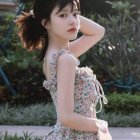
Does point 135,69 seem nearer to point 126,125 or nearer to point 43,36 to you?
point 126,125

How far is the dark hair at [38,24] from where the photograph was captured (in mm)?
2596

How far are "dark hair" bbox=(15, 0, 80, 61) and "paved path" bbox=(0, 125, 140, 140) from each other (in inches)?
161

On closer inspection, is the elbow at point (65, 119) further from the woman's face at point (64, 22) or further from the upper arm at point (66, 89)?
the woman's face at point (64, 22)

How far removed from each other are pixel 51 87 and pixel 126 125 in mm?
5450

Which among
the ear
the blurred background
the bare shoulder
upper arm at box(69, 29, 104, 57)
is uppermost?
the ear

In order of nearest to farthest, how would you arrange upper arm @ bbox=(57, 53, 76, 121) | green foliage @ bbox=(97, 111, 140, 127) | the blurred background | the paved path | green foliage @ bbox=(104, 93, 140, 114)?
upper arm @ bbox=(57, 53, 76, 121) → the paved path → green foliage @ bbox=(97, 111, 140, 127) → green foliage @ bbox=(104, 93, 140, 114) → the blurred background

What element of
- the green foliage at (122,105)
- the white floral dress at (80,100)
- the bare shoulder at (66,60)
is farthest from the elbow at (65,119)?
the green foliage at (122,105)

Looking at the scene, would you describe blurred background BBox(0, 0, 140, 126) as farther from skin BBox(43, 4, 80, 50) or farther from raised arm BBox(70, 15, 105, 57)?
skin BBox(43, 4, 80, 50)

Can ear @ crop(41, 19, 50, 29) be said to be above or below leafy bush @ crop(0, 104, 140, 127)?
above

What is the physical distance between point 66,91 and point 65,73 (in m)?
0.09

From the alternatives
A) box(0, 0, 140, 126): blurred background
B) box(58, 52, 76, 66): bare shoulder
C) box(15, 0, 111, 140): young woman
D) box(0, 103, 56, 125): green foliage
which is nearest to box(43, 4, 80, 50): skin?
box(15, 0, 111, 140): young woman

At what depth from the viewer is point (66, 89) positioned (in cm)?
243

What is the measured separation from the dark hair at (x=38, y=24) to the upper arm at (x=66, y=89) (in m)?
0.30

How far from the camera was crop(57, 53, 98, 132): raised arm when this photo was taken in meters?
2.43
